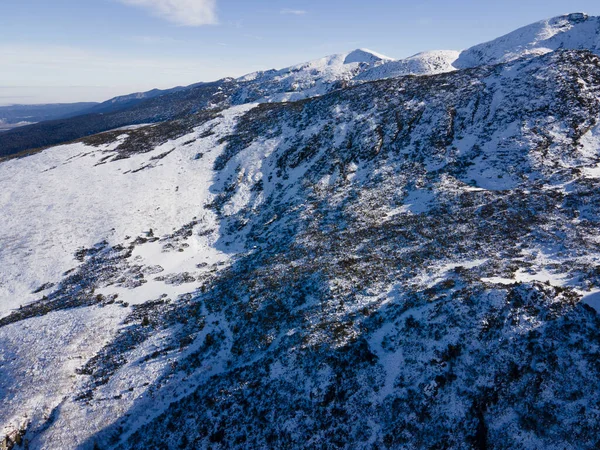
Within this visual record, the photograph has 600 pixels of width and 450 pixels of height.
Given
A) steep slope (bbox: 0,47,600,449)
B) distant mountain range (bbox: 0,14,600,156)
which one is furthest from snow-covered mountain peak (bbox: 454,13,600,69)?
steep slope (bbox: 0,47,600,449)

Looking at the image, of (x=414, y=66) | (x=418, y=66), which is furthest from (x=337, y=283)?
(x=414, y=66)

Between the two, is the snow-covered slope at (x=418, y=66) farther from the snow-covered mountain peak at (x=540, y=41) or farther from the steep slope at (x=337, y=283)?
the steep slope at (x=337, y=283)

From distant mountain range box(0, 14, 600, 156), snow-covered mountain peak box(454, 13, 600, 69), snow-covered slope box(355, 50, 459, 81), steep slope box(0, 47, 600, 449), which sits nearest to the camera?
steep slope box(0, 47, 600, 449)

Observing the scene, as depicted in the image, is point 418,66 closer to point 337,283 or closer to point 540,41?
point 540,41

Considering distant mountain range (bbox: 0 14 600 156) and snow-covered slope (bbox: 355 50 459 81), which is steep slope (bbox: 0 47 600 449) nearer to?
distant mountain range (bbox: 0 14 600 156)

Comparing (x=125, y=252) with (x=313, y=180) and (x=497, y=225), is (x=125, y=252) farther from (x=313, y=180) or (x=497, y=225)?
(x=497, y=225)

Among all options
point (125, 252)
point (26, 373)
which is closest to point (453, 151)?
point (125, 252)
